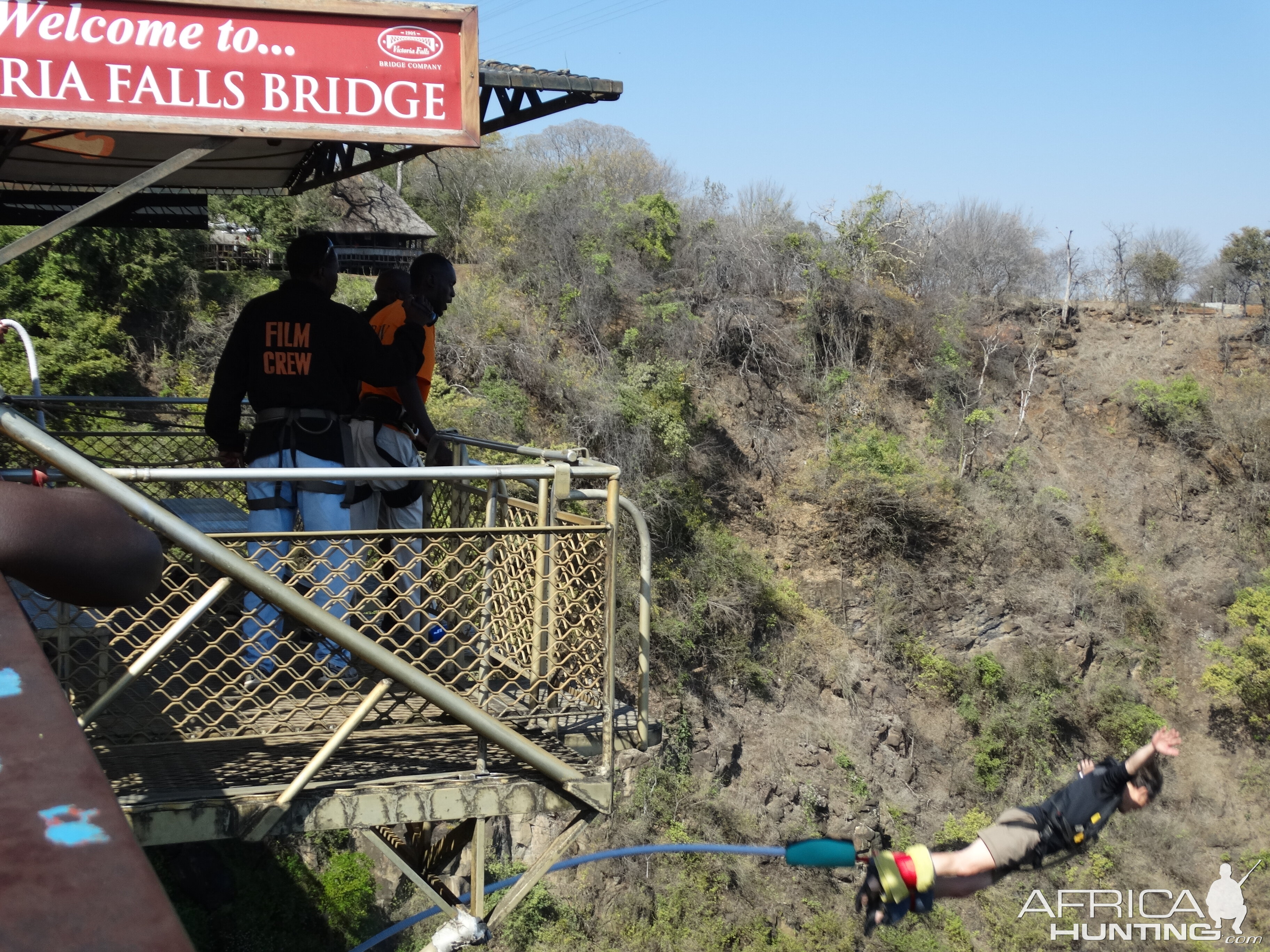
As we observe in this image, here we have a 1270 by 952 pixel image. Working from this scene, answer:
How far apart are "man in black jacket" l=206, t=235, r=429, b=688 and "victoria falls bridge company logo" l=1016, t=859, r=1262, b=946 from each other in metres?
18.4

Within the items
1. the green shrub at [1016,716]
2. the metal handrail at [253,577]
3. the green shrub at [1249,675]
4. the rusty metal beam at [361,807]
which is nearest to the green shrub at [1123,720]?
the green shrub at [1016,716]

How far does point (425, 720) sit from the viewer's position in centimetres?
400

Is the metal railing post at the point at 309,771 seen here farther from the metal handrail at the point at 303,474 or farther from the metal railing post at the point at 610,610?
the metal railing post at the point at 610,610

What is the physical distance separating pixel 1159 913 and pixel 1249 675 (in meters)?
5.59

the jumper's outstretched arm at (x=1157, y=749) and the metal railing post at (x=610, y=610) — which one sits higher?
the metal railing post at (x=610, y=610)

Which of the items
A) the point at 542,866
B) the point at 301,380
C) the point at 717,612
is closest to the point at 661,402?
the point at 717,612

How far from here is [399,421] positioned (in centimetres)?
477

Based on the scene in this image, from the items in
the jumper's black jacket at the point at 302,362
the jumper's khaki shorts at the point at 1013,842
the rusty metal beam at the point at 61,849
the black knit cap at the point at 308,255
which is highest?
the black knit cap at the point at 308,255

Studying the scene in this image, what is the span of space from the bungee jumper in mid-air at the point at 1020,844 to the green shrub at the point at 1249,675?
1945cm

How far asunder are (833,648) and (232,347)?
57.3 ft

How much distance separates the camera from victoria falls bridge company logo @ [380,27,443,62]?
3.26 meters

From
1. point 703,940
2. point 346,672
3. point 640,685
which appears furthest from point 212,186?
point 703,940

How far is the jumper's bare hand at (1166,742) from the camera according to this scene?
4.61 metres

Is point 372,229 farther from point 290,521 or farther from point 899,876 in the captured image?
point 899,876
